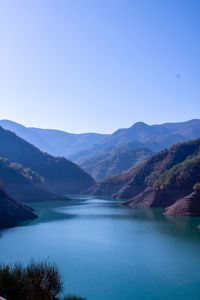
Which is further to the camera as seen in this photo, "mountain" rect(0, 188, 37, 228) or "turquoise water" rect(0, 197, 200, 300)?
"mountain" rect(0, 188, 37, 228)

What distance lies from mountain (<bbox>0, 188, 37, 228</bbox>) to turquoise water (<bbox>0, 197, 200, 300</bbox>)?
1947 millimetres

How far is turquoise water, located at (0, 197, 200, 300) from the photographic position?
752 inches

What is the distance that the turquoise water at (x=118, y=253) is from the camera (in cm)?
1909

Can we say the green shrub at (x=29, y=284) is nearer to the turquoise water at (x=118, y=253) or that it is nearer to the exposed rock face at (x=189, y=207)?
the turquoise water at (x=118, y=253)

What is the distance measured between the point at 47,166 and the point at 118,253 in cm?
10248

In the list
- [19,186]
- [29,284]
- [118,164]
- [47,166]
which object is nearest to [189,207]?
[29,284]

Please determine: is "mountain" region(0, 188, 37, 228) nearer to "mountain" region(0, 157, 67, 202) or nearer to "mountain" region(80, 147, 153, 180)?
"mountain" region(0, 157, 67, 202)

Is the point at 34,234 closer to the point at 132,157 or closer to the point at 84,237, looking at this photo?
the point at 84,237

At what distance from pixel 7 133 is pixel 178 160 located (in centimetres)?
7953

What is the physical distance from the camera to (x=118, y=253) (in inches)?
1104

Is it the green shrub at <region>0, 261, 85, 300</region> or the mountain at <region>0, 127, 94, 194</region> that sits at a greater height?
the mountain at <region>0, 127, 94, 194</region>

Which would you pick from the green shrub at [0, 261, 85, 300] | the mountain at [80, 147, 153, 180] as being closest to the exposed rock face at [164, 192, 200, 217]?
the green shrub at [0, 261, 85, 300]

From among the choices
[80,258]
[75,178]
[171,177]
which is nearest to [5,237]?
[80,258]

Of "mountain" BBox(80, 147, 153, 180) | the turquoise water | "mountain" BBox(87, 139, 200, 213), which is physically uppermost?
"mountain" BBox(80, 147, 153, 180)
